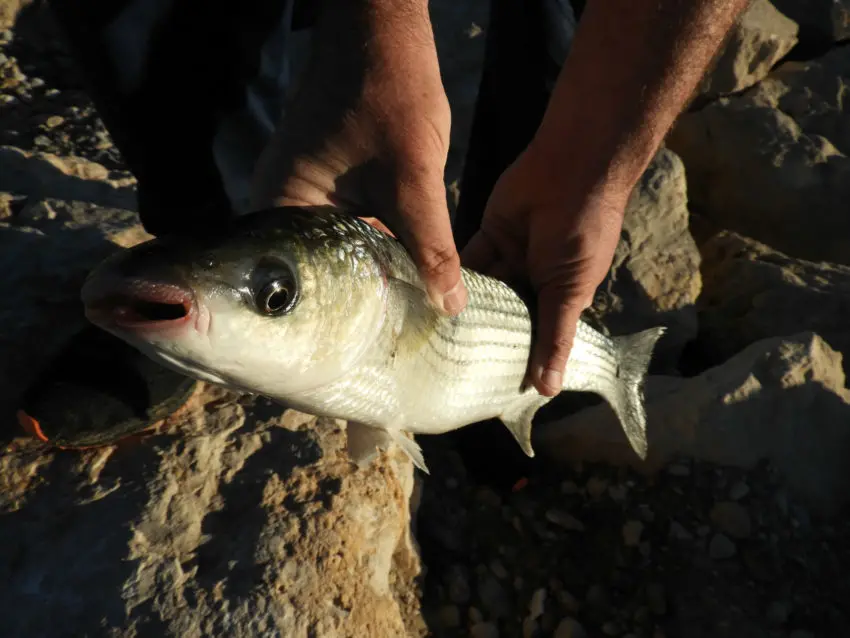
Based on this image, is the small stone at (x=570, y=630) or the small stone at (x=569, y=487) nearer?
the small stone at (x=570, y=630)

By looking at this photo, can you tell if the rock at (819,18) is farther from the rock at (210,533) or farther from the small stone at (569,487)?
the rock at (210,533)

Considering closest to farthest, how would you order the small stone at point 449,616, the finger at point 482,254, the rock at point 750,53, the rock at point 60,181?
the small stone at point 449,616, the finger at point 482,254, the rock at point 60,181, the rock at point 750,53

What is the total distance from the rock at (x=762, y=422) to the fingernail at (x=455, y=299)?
197 cm

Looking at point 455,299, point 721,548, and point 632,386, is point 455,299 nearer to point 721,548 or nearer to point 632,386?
point 632,386

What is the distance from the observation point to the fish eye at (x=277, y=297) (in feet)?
4.86

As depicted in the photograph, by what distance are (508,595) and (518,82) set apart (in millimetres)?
3263

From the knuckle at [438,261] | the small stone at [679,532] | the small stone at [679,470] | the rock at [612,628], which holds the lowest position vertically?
the rock at [612,628]

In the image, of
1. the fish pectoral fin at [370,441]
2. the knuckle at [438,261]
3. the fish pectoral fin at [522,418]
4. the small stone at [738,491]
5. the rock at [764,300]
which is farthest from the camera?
the rock at [764,300]

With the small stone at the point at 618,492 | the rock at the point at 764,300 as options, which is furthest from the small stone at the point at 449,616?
the rock at the point at 764,300

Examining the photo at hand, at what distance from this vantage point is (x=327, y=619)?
2.31 m

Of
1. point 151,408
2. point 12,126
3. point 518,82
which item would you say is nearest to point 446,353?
point 151,408

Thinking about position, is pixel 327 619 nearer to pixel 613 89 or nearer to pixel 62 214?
pixel 613 89

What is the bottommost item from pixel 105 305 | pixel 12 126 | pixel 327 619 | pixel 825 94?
pixel 12 126

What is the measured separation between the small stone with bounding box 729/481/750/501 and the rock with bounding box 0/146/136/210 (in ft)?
14.3
